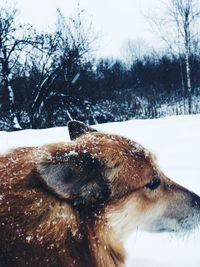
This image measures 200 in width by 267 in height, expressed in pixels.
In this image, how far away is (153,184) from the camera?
2.88 m

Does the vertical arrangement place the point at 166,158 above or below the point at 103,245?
below

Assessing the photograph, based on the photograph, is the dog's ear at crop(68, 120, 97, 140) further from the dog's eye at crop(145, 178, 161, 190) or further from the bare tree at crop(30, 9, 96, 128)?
the bare tree at crop(30, 9, 96, 128)

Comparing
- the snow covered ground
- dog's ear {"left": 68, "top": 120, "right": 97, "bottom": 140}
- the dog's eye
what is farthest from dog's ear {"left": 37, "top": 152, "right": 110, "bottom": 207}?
dog's ear {"left": 68, "top": 120, "right": 97, "bottom": 140}

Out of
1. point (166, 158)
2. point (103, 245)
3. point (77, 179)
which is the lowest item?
point (166, 158)

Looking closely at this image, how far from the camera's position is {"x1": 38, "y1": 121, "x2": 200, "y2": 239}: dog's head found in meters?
2.24

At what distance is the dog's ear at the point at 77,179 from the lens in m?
2.16

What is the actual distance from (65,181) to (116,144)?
59cm

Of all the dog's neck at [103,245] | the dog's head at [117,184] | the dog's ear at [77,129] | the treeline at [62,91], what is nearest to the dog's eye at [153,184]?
the dog's head at [117,184]

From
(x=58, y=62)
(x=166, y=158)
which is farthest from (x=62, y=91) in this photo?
(x=166, y=158)

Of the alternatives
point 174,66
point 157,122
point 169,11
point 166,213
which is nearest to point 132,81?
point 174,66

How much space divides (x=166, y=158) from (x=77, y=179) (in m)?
6.04

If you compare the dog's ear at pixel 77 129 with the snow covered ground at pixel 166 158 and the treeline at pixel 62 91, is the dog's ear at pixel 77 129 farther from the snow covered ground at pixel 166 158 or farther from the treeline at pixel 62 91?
the treeline at pixel 62 91

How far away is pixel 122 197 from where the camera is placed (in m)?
2.63

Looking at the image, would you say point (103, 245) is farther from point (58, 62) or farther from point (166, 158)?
point (58, 62)
